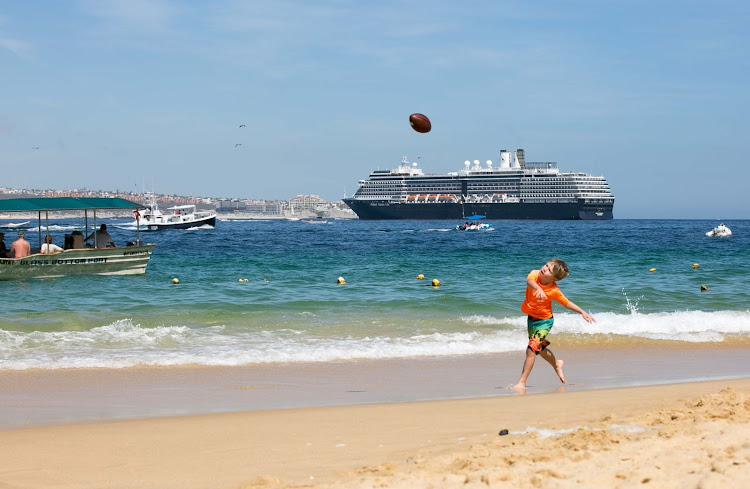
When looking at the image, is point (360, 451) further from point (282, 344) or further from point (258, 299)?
point (258, 299)

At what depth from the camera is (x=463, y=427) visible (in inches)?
197

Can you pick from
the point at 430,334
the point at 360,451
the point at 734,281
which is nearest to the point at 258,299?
the point at 430,334

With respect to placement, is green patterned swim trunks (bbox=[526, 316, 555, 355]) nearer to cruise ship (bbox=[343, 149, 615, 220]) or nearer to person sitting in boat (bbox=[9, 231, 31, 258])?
person sitting in boat (bbox=[9, 231, 31, 258])

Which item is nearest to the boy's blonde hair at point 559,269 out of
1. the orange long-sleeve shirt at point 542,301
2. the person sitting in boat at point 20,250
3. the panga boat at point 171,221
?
the orange long-sleeve shirt at point 542,301

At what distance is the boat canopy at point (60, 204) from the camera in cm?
1823

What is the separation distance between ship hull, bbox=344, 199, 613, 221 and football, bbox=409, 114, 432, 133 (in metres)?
104

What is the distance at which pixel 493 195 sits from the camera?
11825 cm

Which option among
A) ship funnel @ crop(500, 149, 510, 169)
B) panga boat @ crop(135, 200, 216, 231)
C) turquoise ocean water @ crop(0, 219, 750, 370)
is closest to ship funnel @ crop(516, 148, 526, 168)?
ship funnel @ crop(500, 149, 510, 169)

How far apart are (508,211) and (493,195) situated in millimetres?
3599

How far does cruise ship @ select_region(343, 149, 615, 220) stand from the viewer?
116 meters

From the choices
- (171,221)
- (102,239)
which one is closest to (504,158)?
(171,221)

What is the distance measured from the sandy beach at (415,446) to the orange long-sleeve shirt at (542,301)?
2.68 ft

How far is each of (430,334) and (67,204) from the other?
12.6 metres

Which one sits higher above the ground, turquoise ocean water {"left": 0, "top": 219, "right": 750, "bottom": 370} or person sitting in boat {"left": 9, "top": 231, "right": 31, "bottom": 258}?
person sitting in boat {"left": 9, "top": 231, "right": 31, "bottom": 258}
